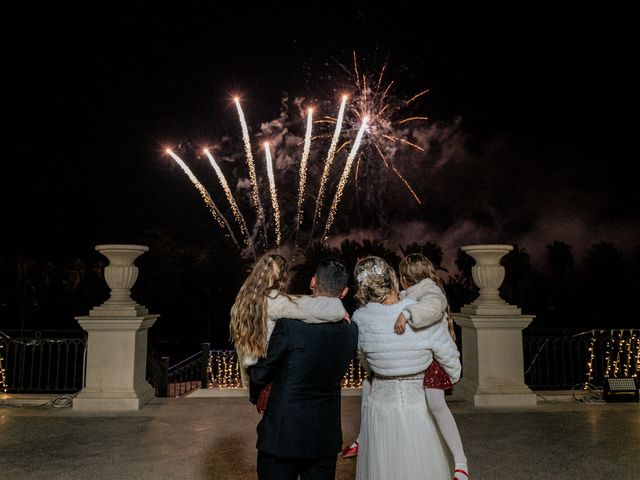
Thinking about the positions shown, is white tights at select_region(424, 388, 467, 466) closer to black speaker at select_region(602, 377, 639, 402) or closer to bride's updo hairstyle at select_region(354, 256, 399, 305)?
bride's updo hairstyle at select_region(354, 256, 399, 305)

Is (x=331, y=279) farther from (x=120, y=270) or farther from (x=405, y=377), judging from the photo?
(x=120, y=270)

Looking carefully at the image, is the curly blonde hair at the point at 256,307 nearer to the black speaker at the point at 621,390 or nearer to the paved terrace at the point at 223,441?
the paved terrace at the point at 223,441

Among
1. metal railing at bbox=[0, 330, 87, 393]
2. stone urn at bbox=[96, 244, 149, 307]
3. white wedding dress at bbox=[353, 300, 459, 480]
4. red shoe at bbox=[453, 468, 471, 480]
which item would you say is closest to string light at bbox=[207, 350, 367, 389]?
stone urn at bbox=[96, 244, 149, 307]

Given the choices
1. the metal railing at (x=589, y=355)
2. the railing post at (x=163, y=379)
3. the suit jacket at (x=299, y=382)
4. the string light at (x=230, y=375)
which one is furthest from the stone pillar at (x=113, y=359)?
the metal railing at (x=589, y=355)

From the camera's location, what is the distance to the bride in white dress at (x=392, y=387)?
3275mm

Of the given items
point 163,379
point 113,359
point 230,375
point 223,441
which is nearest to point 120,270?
point 113,359

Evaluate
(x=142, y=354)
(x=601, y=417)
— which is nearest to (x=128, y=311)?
(x=142, y=354)

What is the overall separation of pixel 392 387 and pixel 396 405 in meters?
0.12

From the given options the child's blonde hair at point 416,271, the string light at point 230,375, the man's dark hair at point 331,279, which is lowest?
the string light at point 230,375

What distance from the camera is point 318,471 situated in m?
2.85

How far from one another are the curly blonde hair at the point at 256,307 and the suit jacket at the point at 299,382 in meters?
0.09

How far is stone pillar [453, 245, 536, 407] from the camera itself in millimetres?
7312

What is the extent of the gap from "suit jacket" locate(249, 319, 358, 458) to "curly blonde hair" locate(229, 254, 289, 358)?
3.4 inches

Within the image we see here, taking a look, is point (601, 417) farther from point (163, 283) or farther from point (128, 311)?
point (163, 283)
